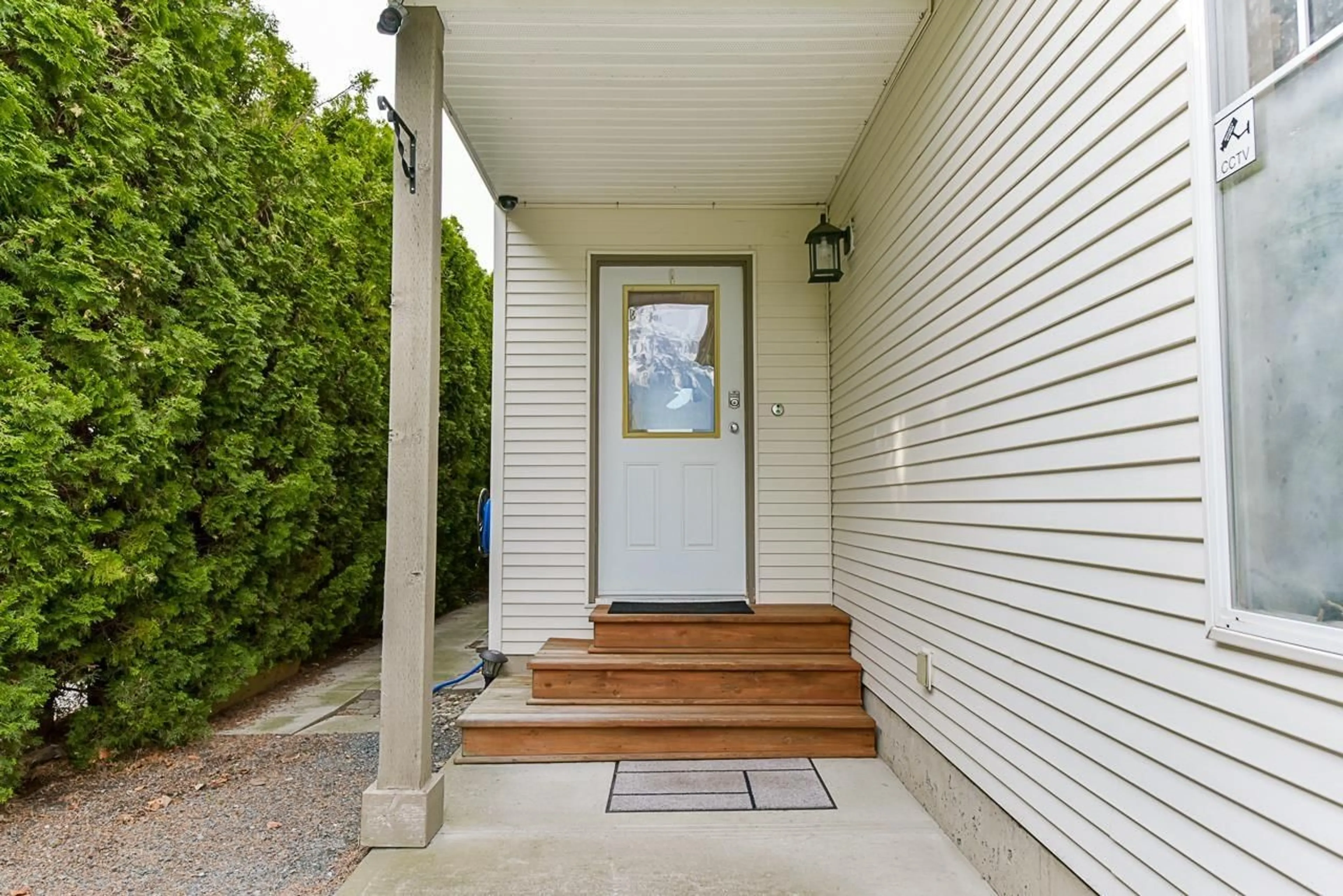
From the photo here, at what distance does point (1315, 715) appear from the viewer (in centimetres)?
106

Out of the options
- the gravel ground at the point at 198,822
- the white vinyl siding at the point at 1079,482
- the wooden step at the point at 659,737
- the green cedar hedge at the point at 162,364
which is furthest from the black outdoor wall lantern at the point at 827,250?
the gravel ground at the point at 198,822

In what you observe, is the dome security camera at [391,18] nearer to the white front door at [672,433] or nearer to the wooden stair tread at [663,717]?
the white front door at [672,433]

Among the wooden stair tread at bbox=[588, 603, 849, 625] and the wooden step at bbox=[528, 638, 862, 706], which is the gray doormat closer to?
the wooden step at bbox=[528, 638, 862, 706]

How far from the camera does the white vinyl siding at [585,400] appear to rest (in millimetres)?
3975

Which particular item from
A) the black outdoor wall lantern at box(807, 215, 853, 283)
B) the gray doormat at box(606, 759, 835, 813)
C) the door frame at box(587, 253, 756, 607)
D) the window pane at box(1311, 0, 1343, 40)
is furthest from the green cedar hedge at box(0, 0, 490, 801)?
the window pane at box(1311, 0, 1343, 40)

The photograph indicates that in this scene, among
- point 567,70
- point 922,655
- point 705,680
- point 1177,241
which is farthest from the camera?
point 705,680

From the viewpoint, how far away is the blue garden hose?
4.19 m

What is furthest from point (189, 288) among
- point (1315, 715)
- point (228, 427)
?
point (1315, 715)

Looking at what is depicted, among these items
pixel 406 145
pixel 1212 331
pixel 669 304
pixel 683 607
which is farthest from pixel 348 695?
pixel 1212 331

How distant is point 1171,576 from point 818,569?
2.67 m

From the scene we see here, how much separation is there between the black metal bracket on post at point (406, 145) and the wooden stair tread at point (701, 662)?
207cm

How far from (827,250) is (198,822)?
3532 millimetres

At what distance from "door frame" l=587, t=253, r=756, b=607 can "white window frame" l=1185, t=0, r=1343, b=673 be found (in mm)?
2789

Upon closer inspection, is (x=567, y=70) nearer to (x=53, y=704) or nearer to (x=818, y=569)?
(x=818, y=569)
